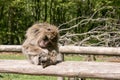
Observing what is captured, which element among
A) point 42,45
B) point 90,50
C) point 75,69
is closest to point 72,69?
point 75,69

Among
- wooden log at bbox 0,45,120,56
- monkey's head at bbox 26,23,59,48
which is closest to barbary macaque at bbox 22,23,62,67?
monkey's head at bbox 26,23,59,48

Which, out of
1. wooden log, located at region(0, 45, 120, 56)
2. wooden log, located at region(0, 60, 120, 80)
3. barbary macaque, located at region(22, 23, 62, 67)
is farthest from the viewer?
wooden log, located at region(0, 45, 120, 56)

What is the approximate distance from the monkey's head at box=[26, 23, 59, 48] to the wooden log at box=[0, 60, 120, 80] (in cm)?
21

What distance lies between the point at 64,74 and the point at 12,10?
23.7 m

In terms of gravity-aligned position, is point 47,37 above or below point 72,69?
above

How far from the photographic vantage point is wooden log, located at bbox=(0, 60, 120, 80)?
314cm

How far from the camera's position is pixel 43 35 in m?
3.43

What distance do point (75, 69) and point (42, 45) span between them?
0.38m

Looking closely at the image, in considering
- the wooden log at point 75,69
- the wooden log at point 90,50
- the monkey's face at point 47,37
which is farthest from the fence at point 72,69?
the wooden log at point 90,50

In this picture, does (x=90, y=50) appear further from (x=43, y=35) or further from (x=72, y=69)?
(x=72, y=69)

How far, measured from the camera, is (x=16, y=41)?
2695 centimetres

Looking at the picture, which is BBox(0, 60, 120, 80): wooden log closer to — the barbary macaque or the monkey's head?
the barbary macaque

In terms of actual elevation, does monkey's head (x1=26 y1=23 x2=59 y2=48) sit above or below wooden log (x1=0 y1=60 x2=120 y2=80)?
above

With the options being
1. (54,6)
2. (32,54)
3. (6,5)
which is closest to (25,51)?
(32,54)
